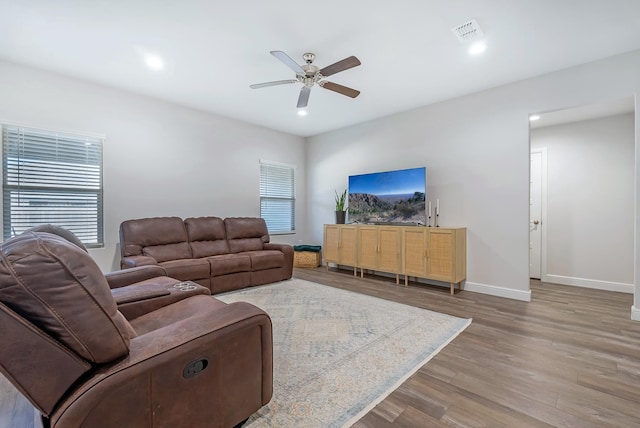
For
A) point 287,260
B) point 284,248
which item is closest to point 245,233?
point 284,248

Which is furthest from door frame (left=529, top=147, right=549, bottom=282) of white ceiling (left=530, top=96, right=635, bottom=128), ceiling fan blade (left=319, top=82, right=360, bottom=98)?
ceiling fan blade (left=319, top=82, right=360, bottom=98)

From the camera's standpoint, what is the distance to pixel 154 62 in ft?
10.2

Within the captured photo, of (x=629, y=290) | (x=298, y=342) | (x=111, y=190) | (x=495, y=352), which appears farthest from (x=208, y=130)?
(x=629, y=290)

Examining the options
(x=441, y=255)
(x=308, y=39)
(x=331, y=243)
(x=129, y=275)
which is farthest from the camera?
(x=331, y=243)

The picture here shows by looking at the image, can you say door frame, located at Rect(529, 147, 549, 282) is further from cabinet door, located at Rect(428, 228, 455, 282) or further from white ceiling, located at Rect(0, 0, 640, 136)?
cabinet door, located at Rect(428, 228, 455, 282)

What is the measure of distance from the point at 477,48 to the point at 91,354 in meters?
3.67

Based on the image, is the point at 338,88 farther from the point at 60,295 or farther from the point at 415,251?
the point at 60,295

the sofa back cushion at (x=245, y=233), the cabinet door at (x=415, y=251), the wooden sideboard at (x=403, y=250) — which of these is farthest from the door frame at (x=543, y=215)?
the sofa back cushion at (x=245, y=233)

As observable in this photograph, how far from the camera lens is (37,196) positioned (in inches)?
131

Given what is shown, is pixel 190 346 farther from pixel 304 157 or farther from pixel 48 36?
pixel 304 157

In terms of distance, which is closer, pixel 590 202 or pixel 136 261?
pixel 136 261

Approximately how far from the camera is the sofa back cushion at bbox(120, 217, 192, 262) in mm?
3613

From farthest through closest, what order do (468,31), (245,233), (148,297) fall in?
(245,233) < (468,31) < (148,297)

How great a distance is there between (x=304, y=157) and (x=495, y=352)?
4983mm
